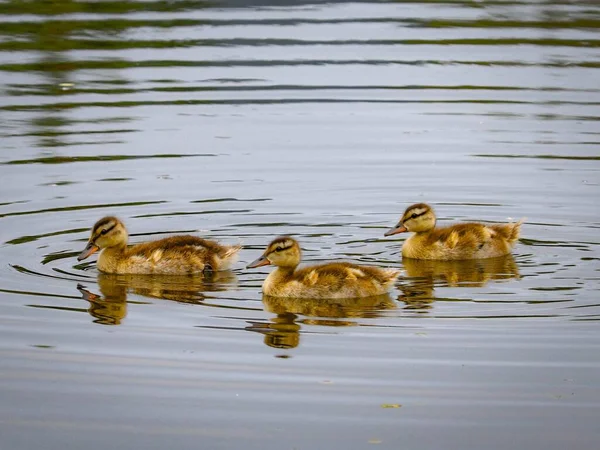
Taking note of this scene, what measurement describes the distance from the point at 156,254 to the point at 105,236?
480 mm

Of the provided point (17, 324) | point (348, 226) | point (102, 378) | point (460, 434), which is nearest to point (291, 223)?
point (348, 226)

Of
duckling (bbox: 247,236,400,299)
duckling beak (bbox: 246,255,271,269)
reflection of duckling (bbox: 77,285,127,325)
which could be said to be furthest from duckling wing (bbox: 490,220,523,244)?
reflection of duckling (bbox: 77,285,127,325)

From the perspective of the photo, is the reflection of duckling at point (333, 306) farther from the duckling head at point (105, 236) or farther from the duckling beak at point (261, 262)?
the duckling head at point (105, 236)

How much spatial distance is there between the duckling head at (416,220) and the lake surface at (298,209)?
0.28m

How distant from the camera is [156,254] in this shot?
10.5 m

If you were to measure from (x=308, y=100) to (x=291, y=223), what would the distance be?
5.57 meters

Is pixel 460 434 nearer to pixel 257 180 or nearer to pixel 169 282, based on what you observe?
pixel 169 282

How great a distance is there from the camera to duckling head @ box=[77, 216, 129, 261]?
35.2 ft

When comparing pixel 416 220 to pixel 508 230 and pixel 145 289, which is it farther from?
pixel 145 289

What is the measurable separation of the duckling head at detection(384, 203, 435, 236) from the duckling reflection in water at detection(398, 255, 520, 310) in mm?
256

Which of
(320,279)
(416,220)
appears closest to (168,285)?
(320,279)

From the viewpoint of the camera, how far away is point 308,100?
17141mm

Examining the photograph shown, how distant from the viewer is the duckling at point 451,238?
435 inches

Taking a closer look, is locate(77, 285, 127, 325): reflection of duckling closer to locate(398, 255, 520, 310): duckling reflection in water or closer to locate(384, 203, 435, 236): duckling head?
locate(398, 255, 520, 310): duckling reflection in water
